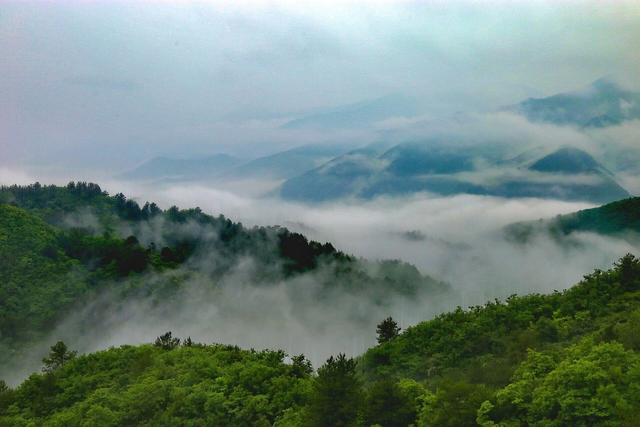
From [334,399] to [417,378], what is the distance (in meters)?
17.3

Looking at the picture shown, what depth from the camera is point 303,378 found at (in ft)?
160

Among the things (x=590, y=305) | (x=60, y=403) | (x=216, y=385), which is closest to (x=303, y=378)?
(x=216, y=385)

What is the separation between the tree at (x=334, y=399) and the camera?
126ft

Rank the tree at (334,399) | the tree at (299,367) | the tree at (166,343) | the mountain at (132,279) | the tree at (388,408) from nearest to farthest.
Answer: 1. the tree at (388,408)
2. the tree at (334,399)
3. the tree at (299,367)
4. the tree at (166,343)
5. the mountain at (132,279)

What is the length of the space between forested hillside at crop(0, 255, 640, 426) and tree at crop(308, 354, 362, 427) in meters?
0.07

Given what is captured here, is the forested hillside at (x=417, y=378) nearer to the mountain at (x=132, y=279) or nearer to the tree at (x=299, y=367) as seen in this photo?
the tree at (x=299, y=367)

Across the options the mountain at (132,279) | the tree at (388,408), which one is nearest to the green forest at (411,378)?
the tree at (388,408)

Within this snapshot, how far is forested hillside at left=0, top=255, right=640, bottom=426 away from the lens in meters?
33.0

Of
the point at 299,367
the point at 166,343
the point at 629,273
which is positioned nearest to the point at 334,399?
the point at 299,367

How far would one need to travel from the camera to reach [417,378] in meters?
54.0

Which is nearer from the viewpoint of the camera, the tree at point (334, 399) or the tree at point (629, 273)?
the tree at point (334, 399)

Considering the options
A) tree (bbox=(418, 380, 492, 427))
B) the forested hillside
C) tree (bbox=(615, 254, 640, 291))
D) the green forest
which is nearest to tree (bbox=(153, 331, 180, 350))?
the green forest

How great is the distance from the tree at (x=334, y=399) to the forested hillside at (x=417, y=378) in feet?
0.24

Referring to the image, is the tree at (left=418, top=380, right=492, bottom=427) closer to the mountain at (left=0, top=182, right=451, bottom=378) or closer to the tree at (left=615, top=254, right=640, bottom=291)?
the tree at (left=615, top=254, right=640, bottom=291)
